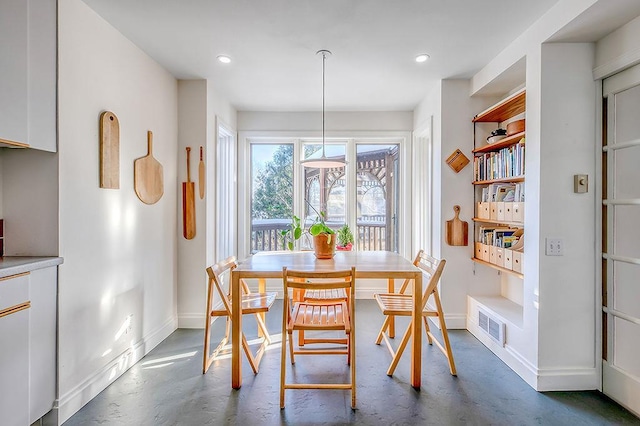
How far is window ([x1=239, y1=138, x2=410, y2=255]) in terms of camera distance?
15.6 feet

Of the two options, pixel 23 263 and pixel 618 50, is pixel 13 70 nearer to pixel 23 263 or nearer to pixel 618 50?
pixel 23 263

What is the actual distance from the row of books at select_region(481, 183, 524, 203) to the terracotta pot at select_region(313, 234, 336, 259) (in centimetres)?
153

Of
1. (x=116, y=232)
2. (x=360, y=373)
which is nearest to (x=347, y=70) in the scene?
(x=116, y=232)

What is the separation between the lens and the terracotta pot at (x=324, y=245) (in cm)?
297

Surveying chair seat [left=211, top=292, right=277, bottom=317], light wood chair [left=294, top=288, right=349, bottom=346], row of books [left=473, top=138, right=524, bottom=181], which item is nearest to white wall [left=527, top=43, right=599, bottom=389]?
row of books [left=473, top=138, right=524, bottom=181]

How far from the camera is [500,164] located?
9.80 feet

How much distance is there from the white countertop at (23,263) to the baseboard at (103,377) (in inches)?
31.2

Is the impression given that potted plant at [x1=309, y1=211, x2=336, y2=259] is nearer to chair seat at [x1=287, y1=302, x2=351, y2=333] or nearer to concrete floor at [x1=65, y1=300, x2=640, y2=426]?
chair seat at [x1=287, y1=302, x2=351, y2=333]

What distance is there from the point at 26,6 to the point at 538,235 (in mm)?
3292

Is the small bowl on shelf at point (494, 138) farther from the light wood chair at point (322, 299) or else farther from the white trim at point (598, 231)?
the light wood chair at point (322, 299)

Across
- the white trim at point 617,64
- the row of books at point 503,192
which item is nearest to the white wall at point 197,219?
the row of books at point 503,192

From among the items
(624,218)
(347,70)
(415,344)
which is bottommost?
(415,344)

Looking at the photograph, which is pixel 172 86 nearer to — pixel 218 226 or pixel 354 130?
pixel 218 226

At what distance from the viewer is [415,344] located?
2.32 meters
